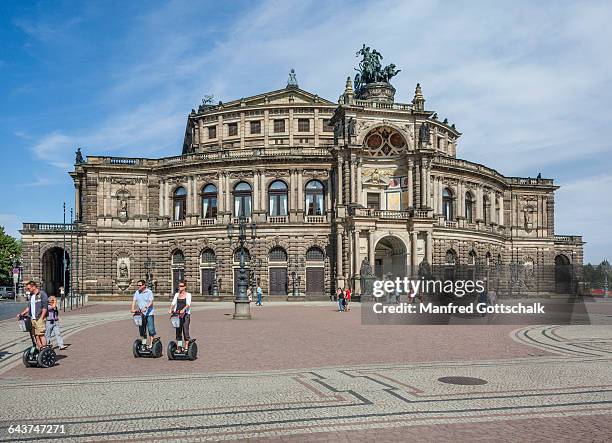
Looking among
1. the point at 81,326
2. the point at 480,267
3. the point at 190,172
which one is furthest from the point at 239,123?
the point at 81,326

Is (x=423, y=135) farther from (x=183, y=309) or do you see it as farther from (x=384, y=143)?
(x=183, y=309)

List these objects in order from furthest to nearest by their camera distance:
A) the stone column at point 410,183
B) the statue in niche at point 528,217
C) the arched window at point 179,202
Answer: the statue in niche at point 528,217
the arched window at point 179,202
the stone column at point 410,183

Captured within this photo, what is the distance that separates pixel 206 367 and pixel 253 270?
4746cm

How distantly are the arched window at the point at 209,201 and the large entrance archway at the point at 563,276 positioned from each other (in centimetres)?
3688

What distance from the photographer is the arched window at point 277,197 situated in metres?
65.0

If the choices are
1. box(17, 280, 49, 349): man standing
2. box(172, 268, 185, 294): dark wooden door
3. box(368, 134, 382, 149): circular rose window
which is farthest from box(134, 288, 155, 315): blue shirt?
box(172, 268, 185, 294): dark wooden door

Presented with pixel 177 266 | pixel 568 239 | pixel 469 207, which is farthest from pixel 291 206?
pixel 568 239

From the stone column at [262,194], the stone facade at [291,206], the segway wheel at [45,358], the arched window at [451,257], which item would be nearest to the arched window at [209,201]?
the stone facade at [291,206]

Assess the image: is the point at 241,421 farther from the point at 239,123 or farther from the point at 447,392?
the point at 239,123

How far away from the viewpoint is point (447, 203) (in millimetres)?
68250

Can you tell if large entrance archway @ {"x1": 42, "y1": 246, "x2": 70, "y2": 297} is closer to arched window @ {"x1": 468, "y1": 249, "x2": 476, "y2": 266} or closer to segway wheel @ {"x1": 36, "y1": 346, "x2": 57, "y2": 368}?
arched window @ {"x1": 468, "y1": 249, "x2": 476, "y2": 266}

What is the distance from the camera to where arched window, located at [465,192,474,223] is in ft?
230

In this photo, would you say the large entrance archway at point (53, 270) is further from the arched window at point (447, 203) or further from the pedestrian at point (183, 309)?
the pedestrian at point (183, 309)

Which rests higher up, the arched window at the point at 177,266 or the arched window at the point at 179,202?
the arched window at the point at 179,202
